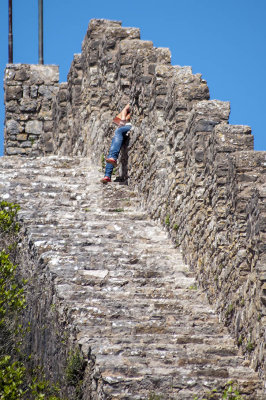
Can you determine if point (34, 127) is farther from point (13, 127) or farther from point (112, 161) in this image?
point (112, 161)

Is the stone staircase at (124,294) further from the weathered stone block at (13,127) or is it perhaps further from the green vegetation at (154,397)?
the weathered stone block at (13,127)

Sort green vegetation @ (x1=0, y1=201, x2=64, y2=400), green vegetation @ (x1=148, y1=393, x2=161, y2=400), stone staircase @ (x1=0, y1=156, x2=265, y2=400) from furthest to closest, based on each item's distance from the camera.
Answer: green vegetation @ (x1=0, y1=201, x2=64, y2=400)
stone staircase @ (x1=0, y1=156, x2=265, y2=400)
green vegetation @ (x1=148, y1=393, x2=161, y2=400)

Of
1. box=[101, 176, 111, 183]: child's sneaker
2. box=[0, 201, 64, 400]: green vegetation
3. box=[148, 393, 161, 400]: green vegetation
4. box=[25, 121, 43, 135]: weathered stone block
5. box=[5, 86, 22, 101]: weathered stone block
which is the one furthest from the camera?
box=[25, 121, 43, 135]: weathered stone block

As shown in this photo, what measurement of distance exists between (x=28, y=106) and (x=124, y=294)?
8321 millimetres

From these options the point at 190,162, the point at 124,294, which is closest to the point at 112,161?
the point at 190,162

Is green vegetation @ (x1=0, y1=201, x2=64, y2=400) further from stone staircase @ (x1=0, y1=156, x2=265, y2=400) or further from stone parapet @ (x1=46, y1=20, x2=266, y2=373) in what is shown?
stone parapet @ (x1=46, y1=20, x2=266, y2=373)

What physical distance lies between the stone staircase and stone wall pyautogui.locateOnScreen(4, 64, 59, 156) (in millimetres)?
4962

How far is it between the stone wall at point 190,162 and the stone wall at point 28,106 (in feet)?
8.38

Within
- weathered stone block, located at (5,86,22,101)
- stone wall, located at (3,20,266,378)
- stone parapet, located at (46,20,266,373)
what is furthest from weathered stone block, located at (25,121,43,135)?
stone parapet, located at (46,20,266,373)

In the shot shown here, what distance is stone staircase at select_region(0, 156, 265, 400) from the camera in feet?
23.3

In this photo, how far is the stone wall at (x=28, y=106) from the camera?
634 inches

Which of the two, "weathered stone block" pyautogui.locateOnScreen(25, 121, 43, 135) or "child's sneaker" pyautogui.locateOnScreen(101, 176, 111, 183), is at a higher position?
"weathered stone block" pyautogui.locateOnScreen(25, 121, 43, 135)

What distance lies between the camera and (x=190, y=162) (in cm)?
920

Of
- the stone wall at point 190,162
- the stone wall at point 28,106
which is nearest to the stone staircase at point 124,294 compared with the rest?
the stone wall at point 190,162
